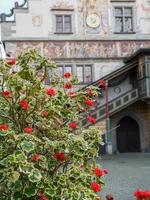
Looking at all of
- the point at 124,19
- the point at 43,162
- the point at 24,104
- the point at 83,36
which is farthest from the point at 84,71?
the point at 43,162

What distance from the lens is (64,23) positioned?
24.4 m

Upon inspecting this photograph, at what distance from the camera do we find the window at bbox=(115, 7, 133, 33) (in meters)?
24.7

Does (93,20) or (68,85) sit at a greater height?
(93,20)

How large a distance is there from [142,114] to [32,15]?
7894 millimetres

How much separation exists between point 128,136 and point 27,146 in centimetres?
2107

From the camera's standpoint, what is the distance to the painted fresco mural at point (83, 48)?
931 inches

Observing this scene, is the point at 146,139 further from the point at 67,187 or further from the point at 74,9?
the point at 67,187

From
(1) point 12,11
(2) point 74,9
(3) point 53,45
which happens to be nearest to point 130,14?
(2) point 74,9

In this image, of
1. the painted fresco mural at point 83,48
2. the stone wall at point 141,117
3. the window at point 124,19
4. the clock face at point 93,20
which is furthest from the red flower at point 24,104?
the window at point 124,19

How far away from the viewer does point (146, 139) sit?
2394 centimetres

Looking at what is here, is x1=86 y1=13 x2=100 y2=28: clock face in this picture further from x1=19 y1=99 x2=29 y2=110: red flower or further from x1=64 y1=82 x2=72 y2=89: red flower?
x1=19 y1=99 x2=29 y2=110: red flower

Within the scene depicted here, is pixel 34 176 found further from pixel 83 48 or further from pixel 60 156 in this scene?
pixel 83 48

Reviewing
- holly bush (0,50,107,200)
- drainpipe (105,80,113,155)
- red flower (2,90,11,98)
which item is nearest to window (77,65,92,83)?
drainpipe (105,80,113,155)

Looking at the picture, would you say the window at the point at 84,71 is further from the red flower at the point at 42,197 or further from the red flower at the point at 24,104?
the red flower at the point at 42,197
